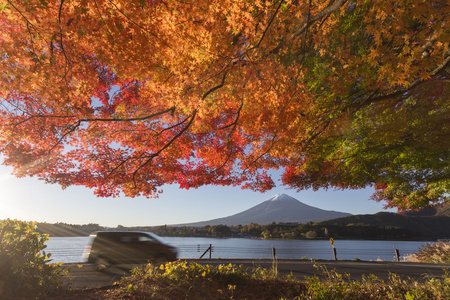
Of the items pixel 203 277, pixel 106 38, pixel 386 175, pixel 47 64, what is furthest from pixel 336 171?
pixel 47 64

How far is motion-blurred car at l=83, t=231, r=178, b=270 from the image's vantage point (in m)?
9.77

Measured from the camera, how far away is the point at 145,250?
9.98m

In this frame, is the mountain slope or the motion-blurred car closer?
the motion-blurred car

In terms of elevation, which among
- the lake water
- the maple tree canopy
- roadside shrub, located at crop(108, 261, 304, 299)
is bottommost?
the lake water

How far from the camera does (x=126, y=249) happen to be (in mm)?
10047

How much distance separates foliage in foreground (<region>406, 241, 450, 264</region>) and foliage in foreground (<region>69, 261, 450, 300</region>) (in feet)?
48.4

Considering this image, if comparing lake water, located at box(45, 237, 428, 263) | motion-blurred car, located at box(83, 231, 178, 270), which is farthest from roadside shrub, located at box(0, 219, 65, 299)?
motion-blurred car, located at box(83, 231, 178, 270)

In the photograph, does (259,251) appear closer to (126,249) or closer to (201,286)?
(126,249)

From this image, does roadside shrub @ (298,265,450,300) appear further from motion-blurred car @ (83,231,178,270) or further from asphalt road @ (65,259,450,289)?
motion-blurred car @ (83,231,178,270)

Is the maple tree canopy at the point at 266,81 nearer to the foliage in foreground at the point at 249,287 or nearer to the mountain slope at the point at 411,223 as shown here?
the foliage in foreground at the point at 249,287

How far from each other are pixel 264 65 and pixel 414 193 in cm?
1380

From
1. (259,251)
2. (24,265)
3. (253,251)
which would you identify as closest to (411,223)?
(259,251)

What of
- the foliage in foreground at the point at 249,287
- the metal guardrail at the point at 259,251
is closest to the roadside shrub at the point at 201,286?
the foliage in foreground at the point at 249,287

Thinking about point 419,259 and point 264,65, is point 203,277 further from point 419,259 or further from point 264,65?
point 419,259
